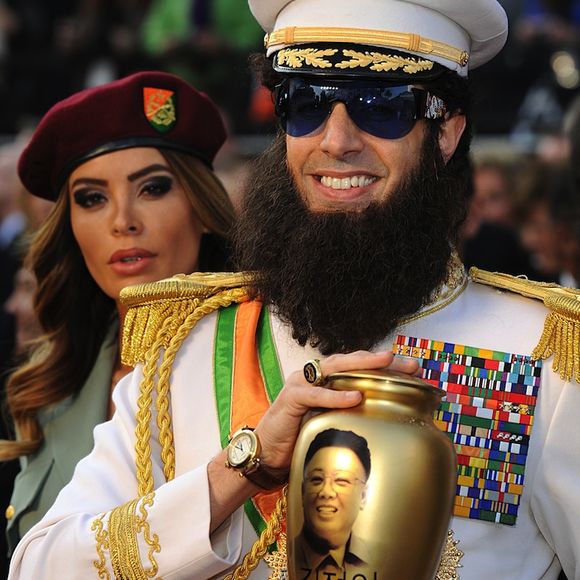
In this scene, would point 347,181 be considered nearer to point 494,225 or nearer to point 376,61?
point 376,61

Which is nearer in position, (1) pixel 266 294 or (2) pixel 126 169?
(1) pixel 266 294

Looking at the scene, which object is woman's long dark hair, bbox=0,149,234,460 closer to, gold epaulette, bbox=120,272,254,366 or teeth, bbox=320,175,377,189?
gold epaulette, bbox=120,272,254,366

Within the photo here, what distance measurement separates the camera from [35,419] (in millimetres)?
5148

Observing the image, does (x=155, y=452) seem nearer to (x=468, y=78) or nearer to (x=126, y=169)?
(x=468, y=78)

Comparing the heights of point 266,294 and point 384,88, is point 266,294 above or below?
below

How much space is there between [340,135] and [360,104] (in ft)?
0.33

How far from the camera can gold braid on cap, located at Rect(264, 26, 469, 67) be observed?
3604 millimetres

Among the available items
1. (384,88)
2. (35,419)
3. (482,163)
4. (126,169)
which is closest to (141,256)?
(126,169)

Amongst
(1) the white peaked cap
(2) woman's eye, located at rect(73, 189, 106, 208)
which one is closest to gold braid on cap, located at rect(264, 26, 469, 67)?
(1) the white peaked cap

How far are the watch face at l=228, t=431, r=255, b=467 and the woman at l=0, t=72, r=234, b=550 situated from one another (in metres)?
1.75

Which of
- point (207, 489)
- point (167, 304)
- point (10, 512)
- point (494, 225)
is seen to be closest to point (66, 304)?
point (10, 512)

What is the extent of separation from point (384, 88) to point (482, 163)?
5717mm

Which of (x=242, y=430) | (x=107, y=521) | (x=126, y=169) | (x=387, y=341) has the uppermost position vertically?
(x=126, y=169)

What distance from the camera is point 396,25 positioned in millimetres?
3625
